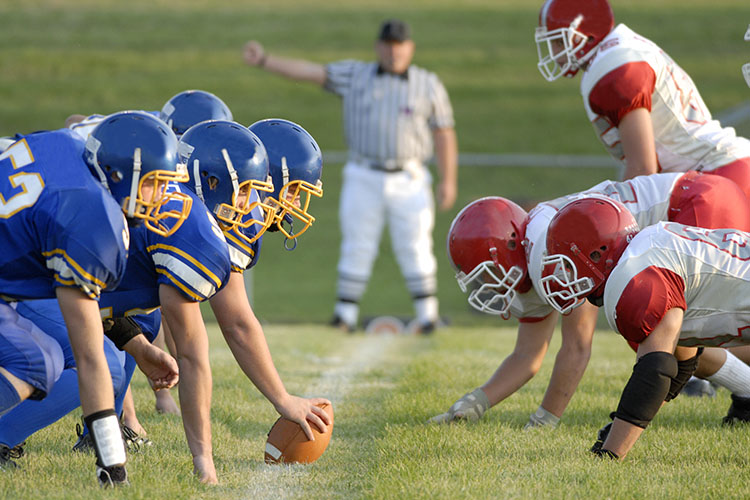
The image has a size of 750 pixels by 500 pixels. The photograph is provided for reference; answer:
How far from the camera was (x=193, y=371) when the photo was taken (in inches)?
124

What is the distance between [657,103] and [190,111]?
2244 millimetres

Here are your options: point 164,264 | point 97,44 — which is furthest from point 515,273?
point 97,44

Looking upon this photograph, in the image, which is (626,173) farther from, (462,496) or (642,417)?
(462,496)

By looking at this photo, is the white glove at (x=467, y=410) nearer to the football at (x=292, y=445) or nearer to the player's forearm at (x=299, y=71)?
the football at (x=292, y=445)

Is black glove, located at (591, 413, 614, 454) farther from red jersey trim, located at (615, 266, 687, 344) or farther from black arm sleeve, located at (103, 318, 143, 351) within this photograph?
black arm sleeve, located at (103, 318, 143, 351)

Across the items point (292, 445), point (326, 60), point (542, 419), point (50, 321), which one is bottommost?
point (326, 60)

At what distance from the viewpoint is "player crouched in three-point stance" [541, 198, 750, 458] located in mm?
3250

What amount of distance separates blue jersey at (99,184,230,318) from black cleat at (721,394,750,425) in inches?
95.5

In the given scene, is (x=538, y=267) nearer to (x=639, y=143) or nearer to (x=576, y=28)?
(x=639, y=143)

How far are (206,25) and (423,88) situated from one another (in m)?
19.8

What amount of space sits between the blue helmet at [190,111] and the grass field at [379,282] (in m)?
1.34

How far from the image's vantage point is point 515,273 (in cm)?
388

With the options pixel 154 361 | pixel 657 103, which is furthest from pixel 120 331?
pixel 657 103

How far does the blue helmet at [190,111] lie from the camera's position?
4410 millimetres
